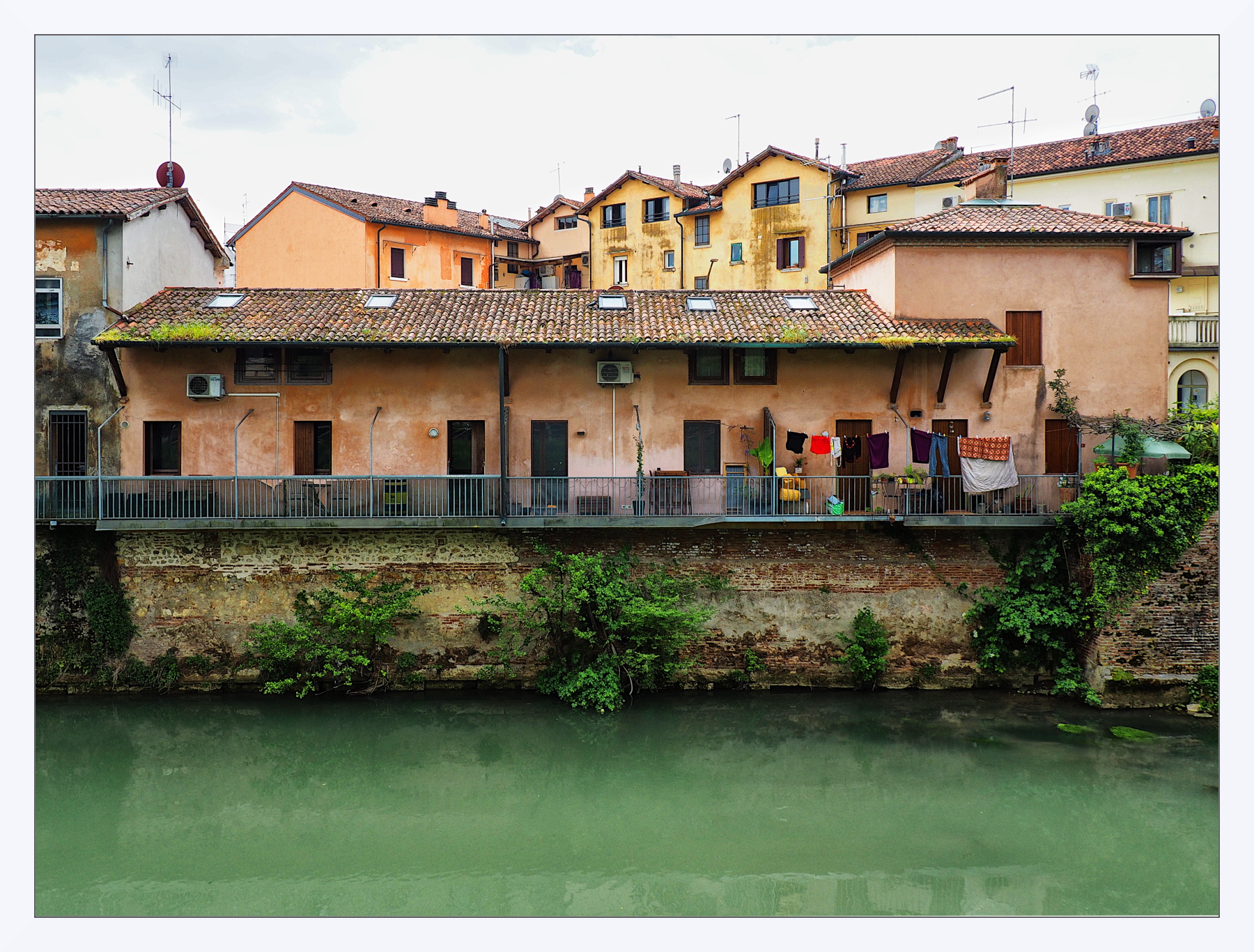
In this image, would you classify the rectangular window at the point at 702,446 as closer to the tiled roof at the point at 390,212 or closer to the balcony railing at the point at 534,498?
the balcony railing at the point at 534,498

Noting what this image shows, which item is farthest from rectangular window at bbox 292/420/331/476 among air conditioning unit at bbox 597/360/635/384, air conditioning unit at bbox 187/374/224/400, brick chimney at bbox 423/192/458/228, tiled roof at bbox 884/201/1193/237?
brick chimney at bbox 423/192/458/228

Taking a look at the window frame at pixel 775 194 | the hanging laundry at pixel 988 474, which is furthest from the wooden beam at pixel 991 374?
the window frame at pixel 775 194

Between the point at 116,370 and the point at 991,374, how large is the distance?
15.9m

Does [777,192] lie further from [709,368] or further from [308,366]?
[308,366]

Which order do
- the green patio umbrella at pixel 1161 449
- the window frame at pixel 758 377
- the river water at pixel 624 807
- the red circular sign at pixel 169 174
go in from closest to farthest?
the river water at pixel 624 807 → the green patio umbrella at pixel 1161 449 → the window frame at pixel 758 377 → the red circular sign at pixel 169 174

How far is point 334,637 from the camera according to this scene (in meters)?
16.0

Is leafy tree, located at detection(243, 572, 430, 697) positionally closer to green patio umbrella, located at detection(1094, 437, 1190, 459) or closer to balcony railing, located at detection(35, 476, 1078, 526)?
balcony railing, located at detection(35, 476, 1078, 526)

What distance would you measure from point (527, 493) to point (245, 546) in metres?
5.14

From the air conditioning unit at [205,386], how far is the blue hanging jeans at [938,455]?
12.9 metres

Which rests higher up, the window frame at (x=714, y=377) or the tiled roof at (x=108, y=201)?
the tiled roof at (x=108, y=201)

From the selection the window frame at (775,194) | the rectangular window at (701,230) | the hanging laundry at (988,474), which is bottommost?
the hanging laundry at (988,474)

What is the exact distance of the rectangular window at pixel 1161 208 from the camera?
2725 centimetres

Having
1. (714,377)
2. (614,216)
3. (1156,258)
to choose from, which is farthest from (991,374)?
(614,216)
